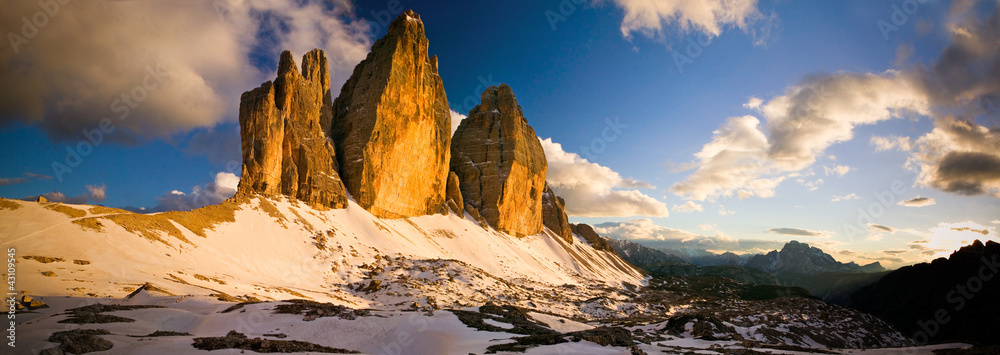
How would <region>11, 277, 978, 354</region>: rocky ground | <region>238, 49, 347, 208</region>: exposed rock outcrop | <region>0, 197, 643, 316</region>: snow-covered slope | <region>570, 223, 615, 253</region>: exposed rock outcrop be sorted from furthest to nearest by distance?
<region>570, 223, 615, 253</region>: exposed rock outcrop → <region>238, 49, 347, 208</region>: exposed rock outcrop → <region>0, 197, 643, 316</region>: snow-covered slope → <region>11, 277, 978, 354</region>: rocky ground

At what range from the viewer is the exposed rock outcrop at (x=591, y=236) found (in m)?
155

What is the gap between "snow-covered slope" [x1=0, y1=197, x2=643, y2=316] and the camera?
23844 mm

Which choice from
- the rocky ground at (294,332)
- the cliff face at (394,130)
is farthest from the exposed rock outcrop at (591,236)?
the rocky ground at (294,332)

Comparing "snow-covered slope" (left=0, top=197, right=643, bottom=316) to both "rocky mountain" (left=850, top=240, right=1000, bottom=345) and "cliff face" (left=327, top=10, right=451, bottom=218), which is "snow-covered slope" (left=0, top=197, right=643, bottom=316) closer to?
"cliff face" (left=327, top=10, right=451, bottom=218)

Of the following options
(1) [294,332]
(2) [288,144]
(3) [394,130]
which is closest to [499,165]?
(3) [394,130]

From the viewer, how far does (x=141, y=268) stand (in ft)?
86.9

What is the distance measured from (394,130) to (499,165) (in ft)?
137

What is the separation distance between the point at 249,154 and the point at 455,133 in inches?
2892

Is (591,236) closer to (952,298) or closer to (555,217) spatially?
(555,217)

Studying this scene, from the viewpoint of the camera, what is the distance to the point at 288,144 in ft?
194

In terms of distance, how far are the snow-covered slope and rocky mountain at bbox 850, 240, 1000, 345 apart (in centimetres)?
4025

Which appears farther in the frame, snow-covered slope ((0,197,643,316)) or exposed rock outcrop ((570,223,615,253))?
exposed rock outcrop ((570,223,615,253))

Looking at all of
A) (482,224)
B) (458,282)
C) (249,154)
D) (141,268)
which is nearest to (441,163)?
(482,224)

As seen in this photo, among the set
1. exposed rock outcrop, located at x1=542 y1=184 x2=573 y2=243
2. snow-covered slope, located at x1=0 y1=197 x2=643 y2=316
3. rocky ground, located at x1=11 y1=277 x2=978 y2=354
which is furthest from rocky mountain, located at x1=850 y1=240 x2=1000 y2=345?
exposed rock outcrop, located at x1=542 y1=184 x2=573 y2=243
